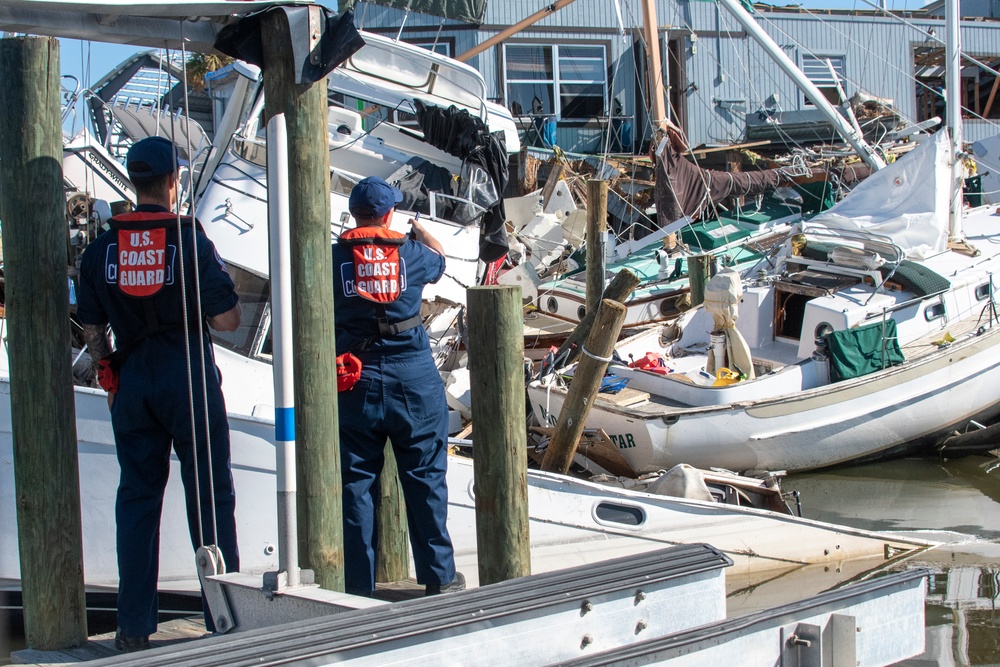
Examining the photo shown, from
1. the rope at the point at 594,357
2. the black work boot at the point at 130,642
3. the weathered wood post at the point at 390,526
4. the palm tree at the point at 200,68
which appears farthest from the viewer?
the palm tree at the point at 200,68

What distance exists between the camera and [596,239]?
10508 mm

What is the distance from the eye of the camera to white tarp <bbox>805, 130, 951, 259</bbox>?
11.5m

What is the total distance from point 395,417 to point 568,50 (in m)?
19.2

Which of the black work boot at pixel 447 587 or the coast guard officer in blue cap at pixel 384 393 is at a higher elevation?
the coast guard officer in blue cap at pixel 384 393

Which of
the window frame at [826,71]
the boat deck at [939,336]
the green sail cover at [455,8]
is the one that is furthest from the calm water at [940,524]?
the window frame at [826,71]

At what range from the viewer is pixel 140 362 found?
4.04 m

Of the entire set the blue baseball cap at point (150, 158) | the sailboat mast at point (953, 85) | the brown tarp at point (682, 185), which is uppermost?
the sailboat mast at point (953, 85)

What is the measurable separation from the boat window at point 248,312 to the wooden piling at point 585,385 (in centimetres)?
218

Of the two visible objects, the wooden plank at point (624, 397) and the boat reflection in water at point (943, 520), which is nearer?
the boat reflection in water at point (943, 520)

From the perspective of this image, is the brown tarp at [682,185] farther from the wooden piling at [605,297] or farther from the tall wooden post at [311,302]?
the tall wooden post at [311,302]

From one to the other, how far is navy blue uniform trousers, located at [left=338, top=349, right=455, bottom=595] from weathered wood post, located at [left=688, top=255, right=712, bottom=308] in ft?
24.9

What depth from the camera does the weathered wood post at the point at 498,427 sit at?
4.27m

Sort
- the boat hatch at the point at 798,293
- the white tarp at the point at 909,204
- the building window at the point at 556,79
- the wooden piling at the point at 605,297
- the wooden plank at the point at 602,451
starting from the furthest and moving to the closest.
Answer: the building window at the point at 556,79 → the white tarp at the point at 909,204 → the boat hatch at the point at 798,293 → the wooden plank at the point at 602,451 → the wooden piling at the point at 605,297

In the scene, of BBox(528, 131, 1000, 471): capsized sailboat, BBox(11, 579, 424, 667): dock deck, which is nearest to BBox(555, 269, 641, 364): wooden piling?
BBox(528, 131, 1000, 471): capsized sailboat
